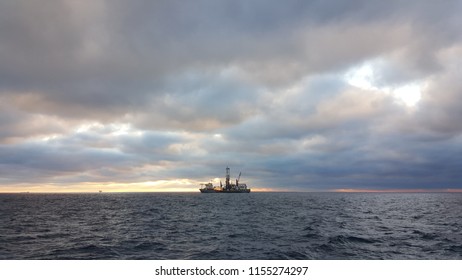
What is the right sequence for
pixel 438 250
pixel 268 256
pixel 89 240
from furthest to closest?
pixel 89 240 < pixel 438 250 < pixel 268 256

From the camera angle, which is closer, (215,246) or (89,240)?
(215,246)

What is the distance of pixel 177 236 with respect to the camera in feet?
126

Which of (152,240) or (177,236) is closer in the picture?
(152,240)
